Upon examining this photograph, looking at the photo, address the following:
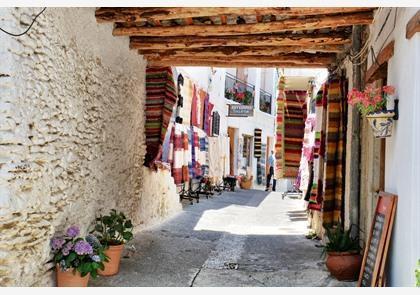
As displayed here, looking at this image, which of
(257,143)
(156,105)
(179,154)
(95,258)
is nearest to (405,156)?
(95,258)

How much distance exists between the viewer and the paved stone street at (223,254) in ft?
17.6

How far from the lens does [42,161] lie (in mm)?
4320

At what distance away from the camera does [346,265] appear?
16.9 feet

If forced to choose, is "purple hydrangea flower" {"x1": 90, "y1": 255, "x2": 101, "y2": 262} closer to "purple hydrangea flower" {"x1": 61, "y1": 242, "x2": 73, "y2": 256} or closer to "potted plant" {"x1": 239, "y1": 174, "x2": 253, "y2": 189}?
"purple hydrangea flower" {"x1": 61, "y1": 242, "x2": 73, "y2": 256}

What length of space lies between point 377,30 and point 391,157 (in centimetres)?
163

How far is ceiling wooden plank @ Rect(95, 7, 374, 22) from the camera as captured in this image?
A: 213 inches

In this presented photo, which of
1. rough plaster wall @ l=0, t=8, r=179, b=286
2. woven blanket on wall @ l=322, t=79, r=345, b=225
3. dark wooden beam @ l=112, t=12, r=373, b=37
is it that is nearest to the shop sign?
woven blanket on wall @ l=322, t=79, r=345, b=225

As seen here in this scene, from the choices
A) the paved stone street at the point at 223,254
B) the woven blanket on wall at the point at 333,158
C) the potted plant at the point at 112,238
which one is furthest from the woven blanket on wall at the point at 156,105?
the woven blanket on wall at the point at 333,158

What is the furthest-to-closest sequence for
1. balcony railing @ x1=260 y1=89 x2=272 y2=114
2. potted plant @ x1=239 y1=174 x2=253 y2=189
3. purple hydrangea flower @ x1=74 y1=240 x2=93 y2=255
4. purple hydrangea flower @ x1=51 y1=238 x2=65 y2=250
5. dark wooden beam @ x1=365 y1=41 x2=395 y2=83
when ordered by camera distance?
balcony railing @ x1=260 y1=89 x2=272 y2=114, potted plant @ x1=239 y1=174 x2=253 y2=189, purple hydrangea flower @ x1=51 y1=238 x2=65 y2=250, purple hydrangea flower @ x1=74 y1=240 x2=93 y2=255, dark wooden beam @ x1=365 y1=41 x2=395 y2=83

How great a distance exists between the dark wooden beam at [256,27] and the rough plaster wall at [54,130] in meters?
0.46

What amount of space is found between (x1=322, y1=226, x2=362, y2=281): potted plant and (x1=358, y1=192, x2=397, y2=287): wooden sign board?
45cm

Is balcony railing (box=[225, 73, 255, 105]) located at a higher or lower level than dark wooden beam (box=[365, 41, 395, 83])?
higher
